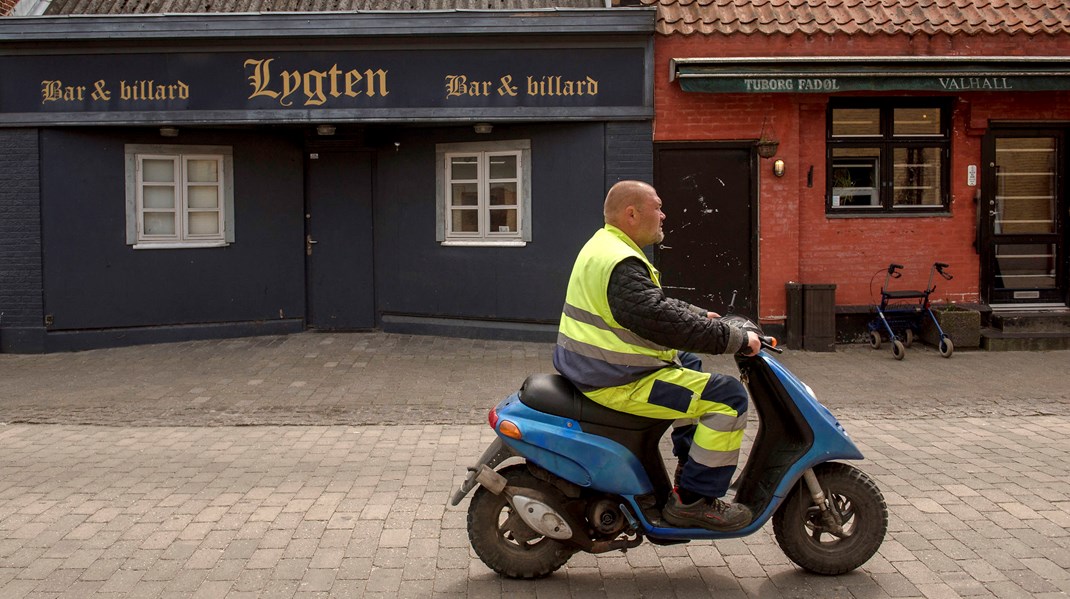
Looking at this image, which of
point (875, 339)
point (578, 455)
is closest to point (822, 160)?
point (875, 339)

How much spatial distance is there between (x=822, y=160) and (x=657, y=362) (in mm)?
8320

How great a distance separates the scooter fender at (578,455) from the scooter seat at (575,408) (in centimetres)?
Result: 4

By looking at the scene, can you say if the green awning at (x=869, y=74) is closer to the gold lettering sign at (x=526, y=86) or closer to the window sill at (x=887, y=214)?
the gold lettering sign at (x=526, y=86)

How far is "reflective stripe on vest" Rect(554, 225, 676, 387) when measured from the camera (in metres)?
4.38

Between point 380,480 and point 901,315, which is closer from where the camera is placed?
point 380,480

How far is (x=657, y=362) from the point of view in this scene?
4.43 m

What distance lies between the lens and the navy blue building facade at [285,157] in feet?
38.4

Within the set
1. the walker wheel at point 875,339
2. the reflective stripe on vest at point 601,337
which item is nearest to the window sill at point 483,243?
the walker wheel at point 875,339

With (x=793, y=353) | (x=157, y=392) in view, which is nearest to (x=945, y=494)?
(x=793, y=353)

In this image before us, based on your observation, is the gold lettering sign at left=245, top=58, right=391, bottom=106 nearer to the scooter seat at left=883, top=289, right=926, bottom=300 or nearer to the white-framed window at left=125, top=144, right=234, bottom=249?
the white-framed window at left=125, top=144, right=234, bottom=249

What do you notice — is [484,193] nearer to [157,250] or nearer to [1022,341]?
[157,250]

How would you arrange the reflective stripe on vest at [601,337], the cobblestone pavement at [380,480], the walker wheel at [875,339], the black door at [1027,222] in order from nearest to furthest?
the reflective stripe on vest at [601,337] → the cobblestone pavement at [380,480] → the walker wheel at [875,339] → the black door at [1027,222]

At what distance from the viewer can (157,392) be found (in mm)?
9438

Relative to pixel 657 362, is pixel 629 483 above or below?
below
